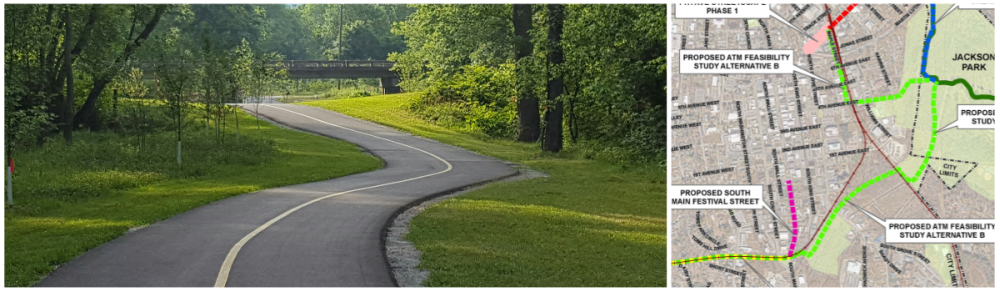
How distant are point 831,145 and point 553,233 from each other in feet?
28.7

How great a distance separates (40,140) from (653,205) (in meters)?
21.7

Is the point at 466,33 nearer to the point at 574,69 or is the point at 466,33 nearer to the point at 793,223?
the point at 574,69

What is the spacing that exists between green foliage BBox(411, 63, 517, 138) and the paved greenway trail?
19667 mm

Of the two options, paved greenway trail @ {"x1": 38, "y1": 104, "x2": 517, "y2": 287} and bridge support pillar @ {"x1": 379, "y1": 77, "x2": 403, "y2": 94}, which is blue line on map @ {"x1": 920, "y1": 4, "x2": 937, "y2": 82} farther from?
bridge support pillar @ {"x1": 379, "y1": 77, "x2": 403, "y2": 94}

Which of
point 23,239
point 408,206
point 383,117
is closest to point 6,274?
point 23,239

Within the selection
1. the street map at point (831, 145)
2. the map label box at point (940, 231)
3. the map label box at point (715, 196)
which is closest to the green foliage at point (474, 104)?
the street map at point (831, 145)

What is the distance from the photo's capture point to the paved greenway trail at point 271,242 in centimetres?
1041

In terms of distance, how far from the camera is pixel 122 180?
21172 mm

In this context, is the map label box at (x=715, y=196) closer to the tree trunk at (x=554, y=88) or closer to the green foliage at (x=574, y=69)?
the green foliage at (x=574, y=69)

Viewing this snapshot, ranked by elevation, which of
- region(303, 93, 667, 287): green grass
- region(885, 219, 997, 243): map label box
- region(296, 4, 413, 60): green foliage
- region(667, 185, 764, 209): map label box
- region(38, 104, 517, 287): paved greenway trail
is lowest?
region(303, 93, 667, 287): green grass

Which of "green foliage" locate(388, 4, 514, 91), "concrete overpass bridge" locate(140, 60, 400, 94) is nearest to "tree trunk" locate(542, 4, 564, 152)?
"green foliage" locate(388, 4, 514, 91)

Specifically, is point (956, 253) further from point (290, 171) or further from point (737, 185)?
point (290, 171)

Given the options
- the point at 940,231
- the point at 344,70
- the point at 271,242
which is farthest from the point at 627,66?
the point at 344,70

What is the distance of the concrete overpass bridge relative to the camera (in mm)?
63469
